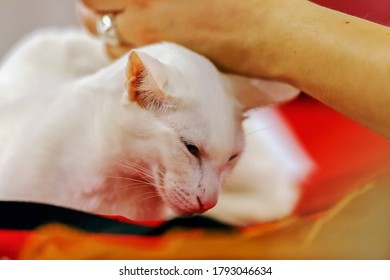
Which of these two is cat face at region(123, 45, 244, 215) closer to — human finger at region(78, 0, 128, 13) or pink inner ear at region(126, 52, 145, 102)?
pink inner ear at region(126, 52, 145, 102)

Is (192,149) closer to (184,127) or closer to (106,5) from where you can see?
(184,127)

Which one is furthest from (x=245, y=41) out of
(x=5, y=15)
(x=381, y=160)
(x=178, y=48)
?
(x=5, y=15)

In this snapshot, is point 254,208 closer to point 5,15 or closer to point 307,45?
point 307,45

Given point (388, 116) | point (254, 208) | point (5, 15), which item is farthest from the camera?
point (5, 15)

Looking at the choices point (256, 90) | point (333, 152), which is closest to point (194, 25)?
point (256, 90)

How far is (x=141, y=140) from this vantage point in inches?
19.0

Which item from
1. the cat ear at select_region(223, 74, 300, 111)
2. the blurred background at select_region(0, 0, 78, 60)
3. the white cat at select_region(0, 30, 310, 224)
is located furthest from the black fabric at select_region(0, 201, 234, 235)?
the blurred background at select_region(0, 0, 78, 60)

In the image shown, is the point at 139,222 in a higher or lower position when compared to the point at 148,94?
lower

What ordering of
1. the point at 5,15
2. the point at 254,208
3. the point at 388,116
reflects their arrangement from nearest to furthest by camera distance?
the point at 388,116 < the point at 254,208 < the point at 5,15

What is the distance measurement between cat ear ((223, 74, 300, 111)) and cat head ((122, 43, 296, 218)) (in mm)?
37

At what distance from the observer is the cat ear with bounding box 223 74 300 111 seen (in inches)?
20.9

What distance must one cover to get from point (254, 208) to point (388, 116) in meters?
0.18

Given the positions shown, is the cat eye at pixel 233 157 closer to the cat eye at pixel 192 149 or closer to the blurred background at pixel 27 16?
the cat eye at pixel 192 149

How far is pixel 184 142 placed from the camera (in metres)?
0.47
